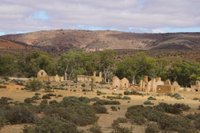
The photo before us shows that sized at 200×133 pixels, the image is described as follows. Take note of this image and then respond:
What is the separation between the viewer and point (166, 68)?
95812mm

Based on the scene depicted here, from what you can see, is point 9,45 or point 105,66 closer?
point 105,66

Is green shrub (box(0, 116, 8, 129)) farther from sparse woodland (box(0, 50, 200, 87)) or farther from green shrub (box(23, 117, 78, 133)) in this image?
sparse woodland (box(0, 50, 200, 87))

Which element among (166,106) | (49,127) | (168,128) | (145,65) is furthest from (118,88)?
(49,127)

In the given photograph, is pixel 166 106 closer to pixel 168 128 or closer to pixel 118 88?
pixel 168 128

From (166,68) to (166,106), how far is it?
209 feet

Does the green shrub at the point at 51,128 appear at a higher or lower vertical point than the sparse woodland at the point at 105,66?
higher

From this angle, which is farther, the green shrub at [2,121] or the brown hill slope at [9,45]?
the brown hill slope at [9,45]

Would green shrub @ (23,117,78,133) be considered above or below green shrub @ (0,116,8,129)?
above

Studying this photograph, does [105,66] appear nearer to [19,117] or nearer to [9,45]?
[19,117]

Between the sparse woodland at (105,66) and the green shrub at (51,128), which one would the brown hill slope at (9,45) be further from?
the green shrub at (51,128)

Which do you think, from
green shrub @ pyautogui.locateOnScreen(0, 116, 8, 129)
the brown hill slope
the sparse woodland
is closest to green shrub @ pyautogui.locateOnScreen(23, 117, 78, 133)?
green shrub @ pyautogui.locateOnScreen(0, 116, 8, 129)

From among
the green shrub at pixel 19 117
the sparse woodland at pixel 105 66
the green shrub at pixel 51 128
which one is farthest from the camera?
the sparse woodland at pixel 105 66

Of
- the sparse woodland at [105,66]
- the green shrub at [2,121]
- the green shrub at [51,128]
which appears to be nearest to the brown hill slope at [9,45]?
the sparse woodland at [105,66]

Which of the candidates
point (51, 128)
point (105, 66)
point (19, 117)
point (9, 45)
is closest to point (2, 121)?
point (19, 117)
